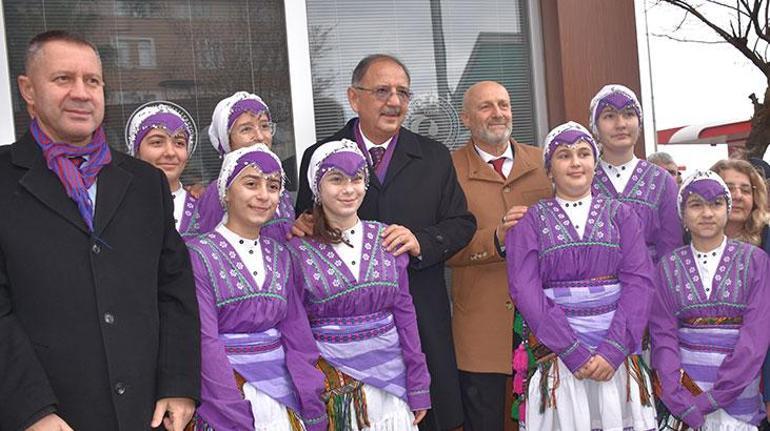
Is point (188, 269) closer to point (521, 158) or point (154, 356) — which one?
point (154, 356)

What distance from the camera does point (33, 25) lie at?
420 centimetres

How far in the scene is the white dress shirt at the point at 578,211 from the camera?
3.21 meters

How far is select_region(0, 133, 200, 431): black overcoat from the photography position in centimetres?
210

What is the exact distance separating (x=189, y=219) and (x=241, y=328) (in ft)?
2.05

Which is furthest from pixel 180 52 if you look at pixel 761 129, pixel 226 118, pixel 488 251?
pixel 761 129

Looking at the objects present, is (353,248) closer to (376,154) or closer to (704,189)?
(376,154)

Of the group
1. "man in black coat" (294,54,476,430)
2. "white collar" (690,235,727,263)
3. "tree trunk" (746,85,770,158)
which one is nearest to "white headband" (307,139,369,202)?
"man in black coat" (294,54,476,430)

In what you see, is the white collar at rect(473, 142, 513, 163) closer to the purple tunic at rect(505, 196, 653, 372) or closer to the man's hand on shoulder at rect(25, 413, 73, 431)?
the purple tunic at rect(505, 196, 653, 372)

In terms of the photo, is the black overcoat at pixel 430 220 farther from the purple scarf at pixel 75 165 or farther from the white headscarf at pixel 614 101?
the purple scarf at pixel 75 165

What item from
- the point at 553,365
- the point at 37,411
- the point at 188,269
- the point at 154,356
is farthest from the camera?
the point at 553,365

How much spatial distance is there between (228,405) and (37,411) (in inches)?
25.9

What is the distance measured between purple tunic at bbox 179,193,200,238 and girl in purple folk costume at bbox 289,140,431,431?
0.40m

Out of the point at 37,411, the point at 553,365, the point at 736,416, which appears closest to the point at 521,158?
the point at 553,365

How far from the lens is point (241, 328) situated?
274 cm
